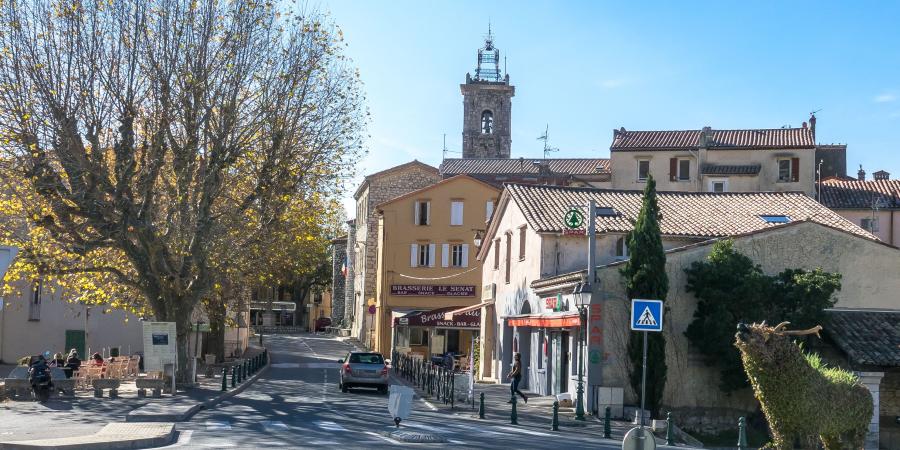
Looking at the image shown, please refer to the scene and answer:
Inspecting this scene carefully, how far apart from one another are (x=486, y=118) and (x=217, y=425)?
3014 inches

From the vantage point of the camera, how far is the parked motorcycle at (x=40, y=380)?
26.8m

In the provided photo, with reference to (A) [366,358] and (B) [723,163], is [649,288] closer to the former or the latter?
(A) [366,358]

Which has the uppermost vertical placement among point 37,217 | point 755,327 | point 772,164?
point 772,164

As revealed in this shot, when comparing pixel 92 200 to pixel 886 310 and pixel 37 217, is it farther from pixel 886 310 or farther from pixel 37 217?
pixel 886 310

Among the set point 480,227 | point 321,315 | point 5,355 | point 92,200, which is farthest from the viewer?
point 321,315

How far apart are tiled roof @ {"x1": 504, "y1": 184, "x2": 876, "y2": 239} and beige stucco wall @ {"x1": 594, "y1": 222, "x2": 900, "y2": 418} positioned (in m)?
3.27

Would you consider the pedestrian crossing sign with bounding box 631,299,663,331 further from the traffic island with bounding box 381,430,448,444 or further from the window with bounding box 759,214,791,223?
the window with bounding box 759,214,791,223

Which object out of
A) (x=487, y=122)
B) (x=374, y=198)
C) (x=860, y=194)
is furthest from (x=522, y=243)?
(x=487, y=122)

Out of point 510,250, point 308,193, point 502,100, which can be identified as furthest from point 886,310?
point 502,100

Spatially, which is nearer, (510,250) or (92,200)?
(92,200)

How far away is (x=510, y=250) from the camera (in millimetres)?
39781

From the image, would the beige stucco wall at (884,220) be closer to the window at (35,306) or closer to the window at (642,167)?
the window at (642,167)

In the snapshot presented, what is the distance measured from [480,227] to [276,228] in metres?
29.0

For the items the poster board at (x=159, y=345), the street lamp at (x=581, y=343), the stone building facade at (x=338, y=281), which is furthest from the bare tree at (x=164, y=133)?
the stone building facade at (x=338, y=281)
